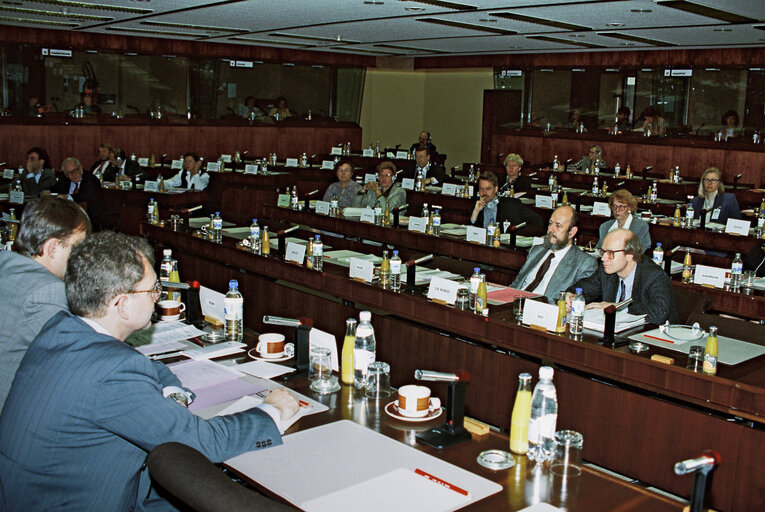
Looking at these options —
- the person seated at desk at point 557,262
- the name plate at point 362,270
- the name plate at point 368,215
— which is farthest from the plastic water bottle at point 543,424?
the name plate at point 368,215

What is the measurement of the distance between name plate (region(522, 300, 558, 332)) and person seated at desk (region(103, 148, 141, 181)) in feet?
22.7

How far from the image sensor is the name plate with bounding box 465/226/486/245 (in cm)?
584

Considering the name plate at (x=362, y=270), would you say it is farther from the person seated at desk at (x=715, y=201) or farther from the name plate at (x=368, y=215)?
the person seated at desk at (x=715, y=201)

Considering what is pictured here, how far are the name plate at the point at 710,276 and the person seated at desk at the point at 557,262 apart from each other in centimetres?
75

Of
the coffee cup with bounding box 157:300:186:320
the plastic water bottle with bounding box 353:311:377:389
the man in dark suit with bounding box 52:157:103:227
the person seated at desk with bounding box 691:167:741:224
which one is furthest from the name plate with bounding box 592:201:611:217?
the plastic water bottle with bounding box 353:311:377:389

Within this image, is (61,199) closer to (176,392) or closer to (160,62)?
(176,392)

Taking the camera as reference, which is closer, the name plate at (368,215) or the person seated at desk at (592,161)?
the name plate at (368,215)

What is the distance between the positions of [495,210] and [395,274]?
7.94ft

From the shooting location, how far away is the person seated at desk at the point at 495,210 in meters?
6.43

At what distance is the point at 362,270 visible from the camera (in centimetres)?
453

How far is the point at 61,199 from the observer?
293cm

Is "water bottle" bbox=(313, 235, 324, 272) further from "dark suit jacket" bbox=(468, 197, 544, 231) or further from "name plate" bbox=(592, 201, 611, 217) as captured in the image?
"name plate" bbox=(592, 201, 611, 217)

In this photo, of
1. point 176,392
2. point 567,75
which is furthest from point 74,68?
point 176,392

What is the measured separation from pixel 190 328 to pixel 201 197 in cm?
586
